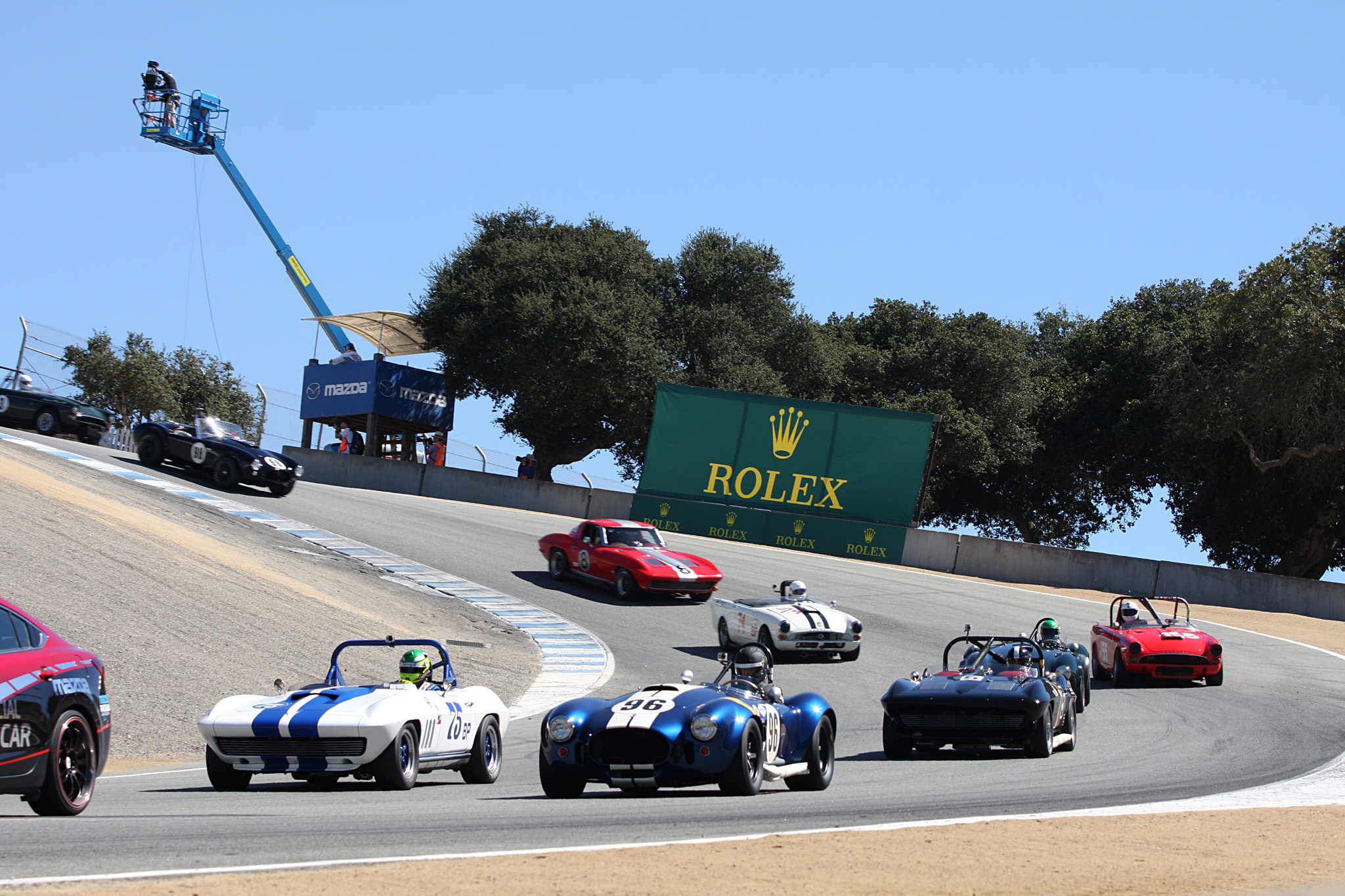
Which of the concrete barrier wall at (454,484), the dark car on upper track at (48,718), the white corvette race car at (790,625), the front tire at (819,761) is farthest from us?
the concrete barrier wall at (454,484)

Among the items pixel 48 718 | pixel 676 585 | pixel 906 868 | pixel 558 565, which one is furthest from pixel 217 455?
pixel 906 868

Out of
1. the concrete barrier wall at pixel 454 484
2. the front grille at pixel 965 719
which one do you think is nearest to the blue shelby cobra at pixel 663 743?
the front grille at pixel 965 719

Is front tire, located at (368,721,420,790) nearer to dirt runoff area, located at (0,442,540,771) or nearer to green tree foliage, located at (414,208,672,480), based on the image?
dirt runoff area, located at (0,442,540,771)

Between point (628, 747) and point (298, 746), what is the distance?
2.25 m

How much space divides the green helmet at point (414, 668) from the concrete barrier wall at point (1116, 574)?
23.3 m

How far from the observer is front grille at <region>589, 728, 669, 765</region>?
7992mm

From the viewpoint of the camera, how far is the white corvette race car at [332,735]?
27.0 feet

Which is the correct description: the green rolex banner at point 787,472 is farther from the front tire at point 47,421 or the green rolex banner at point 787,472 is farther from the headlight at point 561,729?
the headlight at point 561,729

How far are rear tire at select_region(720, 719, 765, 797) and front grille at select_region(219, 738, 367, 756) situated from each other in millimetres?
2468

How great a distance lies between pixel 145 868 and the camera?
16.6ft

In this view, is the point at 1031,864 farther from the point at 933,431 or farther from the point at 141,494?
the point at 933,431

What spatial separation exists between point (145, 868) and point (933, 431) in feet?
95.7

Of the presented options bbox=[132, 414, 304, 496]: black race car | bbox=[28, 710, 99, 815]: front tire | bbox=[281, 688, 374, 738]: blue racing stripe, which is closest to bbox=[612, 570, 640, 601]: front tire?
bbox=[132, 414, 304, 496]: black race car

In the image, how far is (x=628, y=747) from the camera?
8.07 metres
